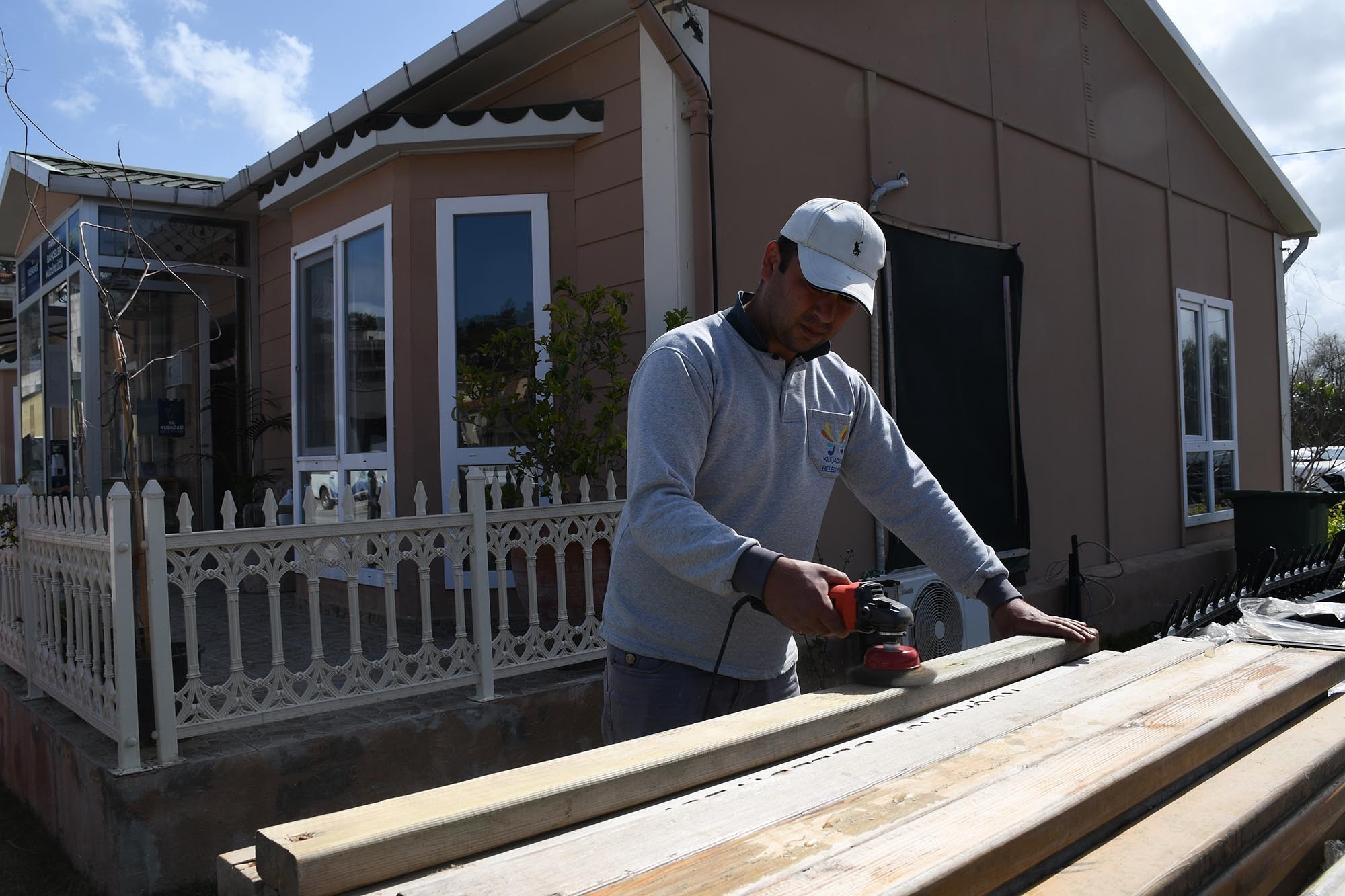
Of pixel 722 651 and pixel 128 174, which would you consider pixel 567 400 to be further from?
pixel 128 174

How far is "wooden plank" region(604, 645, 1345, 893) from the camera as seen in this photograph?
3.97 feet

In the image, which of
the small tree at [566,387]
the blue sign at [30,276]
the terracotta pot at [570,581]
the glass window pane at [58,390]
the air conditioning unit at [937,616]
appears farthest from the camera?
the blue sign at [30,276]

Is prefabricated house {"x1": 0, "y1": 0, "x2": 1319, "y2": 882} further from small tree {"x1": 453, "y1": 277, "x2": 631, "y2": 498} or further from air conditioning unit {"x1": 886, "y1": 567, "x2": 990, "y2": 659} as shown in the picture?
small tree {"x1": 453, "y1": 277, "x2": 631, "y2": 498}

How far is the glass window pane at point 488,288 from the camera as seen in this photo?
19.4ft

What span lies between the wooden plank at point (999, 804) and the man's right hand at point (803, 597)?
316mm

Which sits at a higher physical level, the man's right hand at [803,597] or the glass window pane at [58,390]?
the glass window pane at [58,390]

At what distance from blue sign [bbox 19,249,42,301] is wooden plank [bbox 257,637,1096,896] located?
9.86m

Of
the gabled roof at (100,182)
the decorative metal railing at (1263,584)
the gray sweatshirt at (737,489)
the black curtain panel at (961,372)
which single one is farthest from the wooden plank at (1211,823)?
the gabled roof at (100,182)

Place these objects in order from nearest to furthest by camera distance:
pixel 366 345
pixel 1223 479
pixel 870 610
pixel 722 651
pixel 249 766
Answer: pixel 870 610 → pixel 722 651 → pixel 249 766 → pixel 366 345 → pixel 1223 479

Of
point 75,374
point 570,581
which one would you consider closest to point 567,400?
point 570,581

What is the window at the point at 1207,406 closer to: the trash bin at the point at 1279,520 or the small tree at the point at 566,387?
the trash bin at the point at 1279,520

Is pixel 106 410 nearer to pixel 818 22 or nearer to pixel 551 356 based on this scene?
pixel 551 356

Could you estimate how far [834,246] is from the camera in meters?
2.19

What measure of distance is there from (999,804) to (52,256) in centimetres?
983
